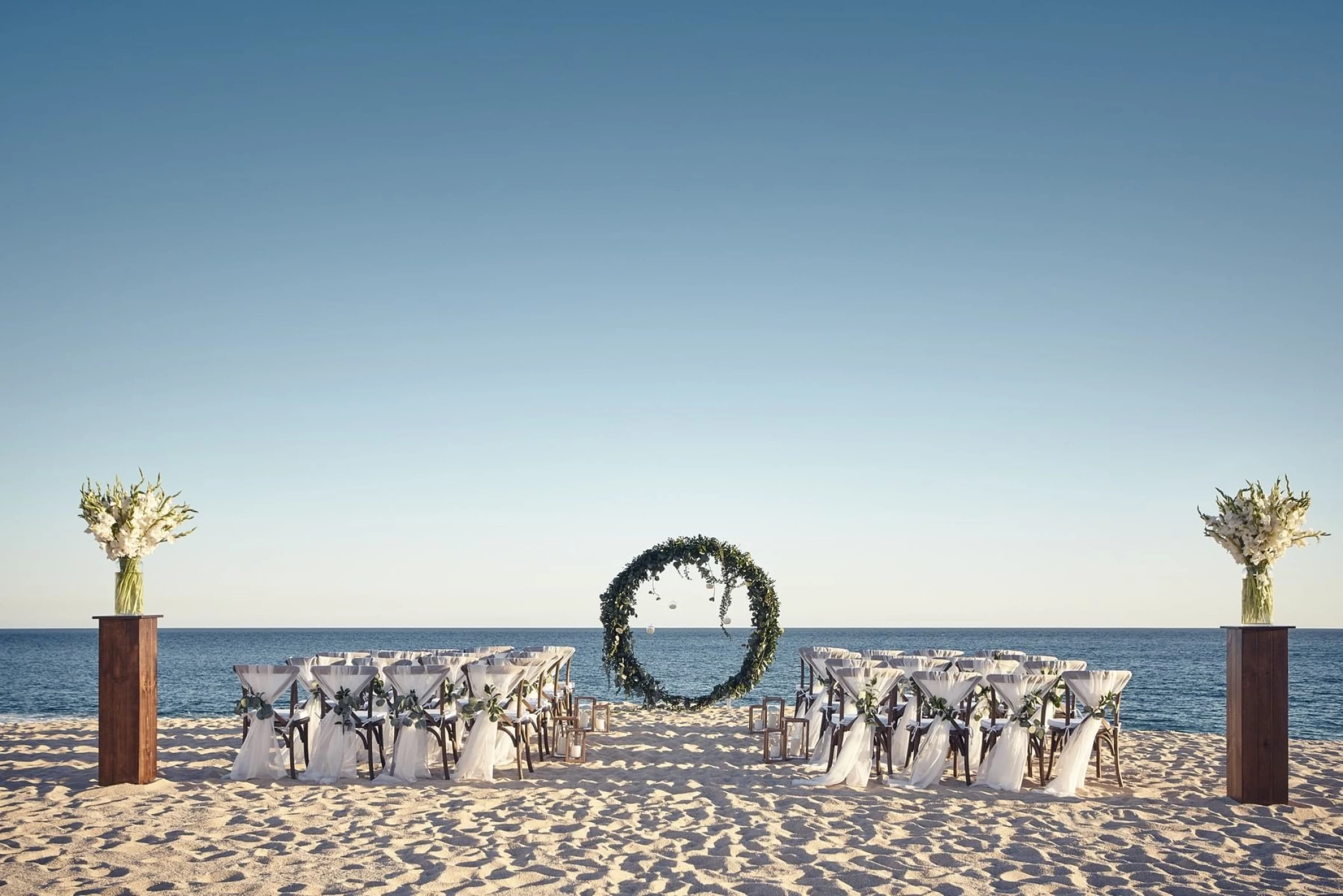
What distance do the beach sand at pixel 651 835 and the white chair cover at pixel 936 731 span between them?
22 centimetres

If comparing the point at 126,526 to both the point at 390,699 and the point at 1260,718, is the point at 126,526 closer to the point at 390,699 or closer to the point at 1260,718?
the point at 390,699

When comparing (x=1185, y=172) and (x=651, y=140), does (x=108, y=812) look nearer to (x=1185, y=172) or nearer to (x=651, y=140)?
(x=651, y=140)

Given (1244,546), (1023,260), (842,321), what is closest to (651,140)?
(842,321)

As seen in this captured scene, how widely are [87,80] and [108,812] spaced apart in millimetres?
10412

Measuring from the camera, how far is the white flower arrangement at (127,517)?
846cm

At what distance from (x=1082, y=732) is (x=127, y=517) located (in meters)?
8.71

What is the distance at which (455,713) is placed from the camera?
975cm

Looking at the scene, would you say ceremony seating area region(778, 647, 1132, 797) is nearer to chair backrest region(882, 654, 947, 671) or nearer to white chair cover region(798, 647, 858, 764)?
white chair cover region(798, 647, 858, 764)

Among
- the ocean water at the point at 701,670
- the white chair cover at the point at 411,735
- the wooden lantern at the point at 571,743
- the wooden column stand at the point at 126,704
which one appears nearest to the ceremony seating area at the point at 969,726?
the wooden lantern at the point at 571,743

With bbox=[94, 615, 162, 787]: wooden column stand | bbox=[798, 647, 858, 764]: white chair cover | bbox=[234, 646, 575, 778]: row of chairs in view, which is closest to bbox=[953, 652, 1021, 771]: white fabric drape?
bbox=[798, 647, 858, 764]: white chair cover

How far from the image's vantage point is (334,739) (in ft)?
28.8

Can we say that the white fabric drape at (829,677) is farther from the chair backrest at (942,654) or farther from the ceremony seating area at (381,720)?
the ceremony seating area at (381,720)

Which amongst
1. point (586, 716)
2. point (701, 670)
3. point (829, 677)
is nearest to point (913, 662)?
point (829, 677)

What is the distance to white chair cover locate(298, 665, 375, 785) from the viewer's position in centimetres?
875
